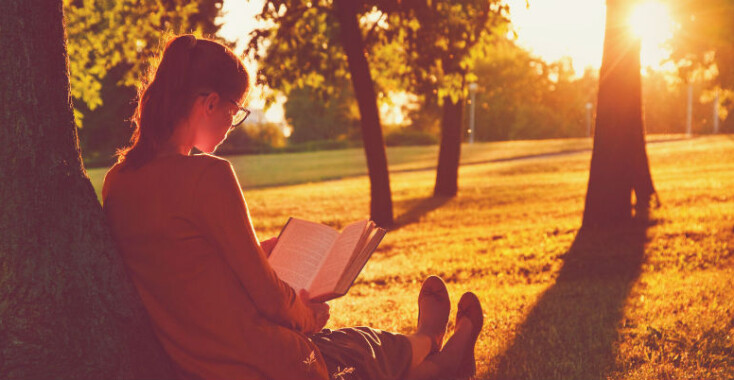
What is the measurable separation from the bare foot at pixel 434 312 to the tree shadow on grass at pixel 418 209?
435 inches

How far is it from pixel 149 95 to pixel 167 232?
0.52 meters

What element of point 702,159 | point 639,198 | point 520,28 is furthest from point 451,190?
point 702,159

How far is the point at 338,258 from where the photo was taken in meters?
3.31

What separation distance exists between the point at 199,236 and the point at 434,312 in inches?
72.2

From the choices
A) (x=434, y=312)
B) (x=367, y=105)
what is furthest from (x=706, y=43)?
(x=434, y=312)

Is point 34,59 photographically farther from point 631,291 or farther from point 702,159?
point 702,159

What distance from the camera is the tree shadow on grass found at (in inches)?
645

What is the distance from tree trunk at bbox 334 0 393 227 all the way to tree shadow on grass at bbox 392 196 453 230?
0.52 meters

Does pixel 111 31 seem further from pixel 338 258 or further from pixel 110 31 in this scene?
pixel 338 258

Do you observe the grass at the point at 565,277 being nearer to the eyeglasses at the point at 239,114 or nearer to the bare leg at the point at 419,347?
the bare leg at the point at 419,347

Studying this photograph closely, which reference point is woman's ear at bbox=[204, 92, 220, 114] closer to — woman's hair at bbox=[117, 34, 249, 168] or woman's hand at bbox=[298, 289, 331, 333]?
woman's hair at bbox=[117, 34, 249, 168]

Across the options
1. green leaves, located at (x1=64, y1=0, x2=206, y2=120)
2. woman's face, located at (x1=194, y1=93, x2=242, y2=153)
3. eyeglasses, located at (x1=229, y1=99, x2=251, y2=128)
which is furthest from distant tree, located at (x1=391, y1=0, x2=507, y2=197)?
woman's face, located at (x1=194, y1=93, x2=242, y2=153)

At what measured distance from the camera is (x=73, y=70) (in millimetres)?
17266

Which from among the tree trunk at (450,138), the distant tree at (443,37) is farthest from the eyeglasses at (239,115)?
the tree trunk at (450,138)
